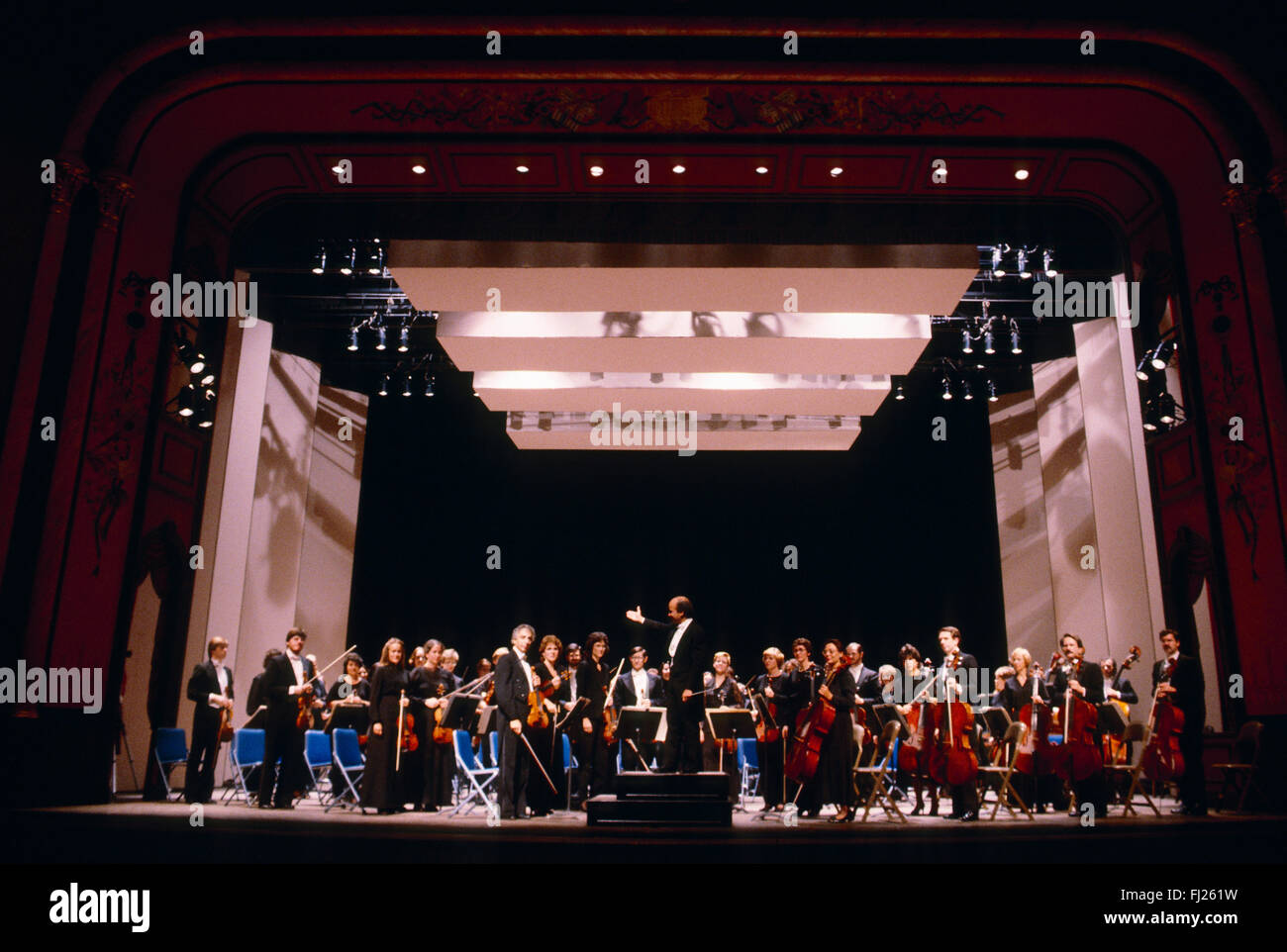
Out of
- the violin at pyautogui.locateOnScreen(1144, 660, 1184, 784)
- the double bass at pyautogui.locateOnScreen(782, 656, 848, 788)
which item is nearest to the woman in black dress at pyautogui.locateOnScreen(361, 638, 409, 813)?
the double bass at pyautogui.locateOnScreen(782, 656, 848, 788)

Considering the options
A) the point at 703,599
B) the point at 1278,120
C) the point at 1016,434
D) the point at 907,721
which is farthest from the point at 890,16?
the point at 703,599

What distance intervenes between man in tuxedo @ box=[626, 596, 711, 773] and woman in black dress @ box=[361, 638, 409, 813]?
2.03m

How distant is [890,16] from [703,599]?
9304 millimetres

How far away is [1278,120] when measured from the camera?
6344mm

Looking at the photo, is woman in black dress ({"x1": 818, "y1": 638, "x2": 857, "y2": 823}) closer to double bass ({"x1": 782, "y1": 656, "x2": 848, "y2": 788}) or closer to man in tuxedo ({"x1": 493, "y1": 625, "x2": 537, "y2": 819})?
double bass ({"x1": 782, "y1": 656, "x2": 848, "y2": 788})

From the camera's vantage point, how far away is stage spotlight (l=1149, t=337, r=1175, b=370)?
6.99 meters

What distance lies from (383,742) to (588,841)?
2753mm

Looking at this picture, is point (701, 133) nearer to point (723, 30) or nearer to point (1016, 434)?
point (723, 30)

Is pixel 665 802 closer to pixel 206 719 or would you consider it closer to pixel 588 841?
pixel 588 841

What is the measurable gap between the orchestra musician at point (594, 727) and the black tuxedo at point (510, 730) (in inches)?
36.0

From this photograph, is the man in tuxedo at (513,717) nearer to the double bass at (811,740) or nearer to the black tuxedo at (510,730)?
the black tuxedo at (510,730)

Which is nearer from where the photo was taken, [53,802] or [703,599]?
[53,802]
